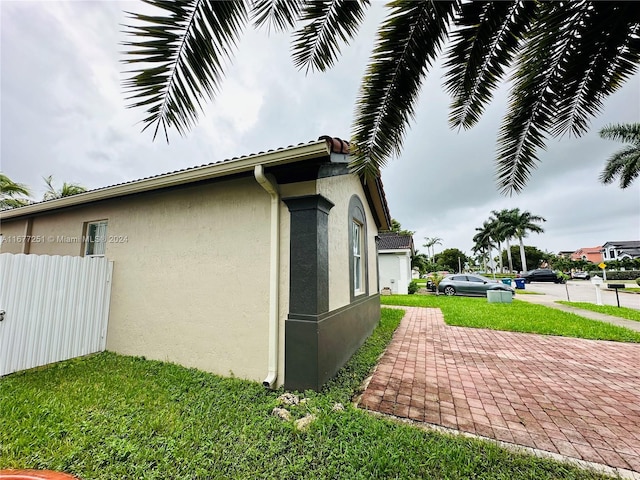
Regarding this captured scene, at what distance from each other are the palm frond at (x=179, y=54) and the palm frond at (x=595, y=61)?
2.32 metres

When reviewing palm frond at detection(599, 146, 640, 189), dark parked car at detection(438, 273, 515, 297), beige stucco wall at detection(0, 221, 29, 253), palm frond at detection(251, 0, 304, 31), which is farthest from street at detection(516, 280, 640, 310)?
beige stucco wall at detection(0, 221, 29, 253)

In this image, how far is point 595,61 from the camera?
1845 millimetres

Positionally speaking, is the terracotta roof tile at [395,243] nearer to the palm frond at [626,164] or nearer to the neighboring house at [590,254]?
the palm frond at [626,164]

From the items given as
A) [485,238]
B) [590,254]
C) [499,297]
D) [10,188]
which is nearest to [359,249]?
[499,297]

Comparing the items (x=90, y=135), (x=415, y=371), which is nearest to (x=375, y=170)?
(x=415, y=371)

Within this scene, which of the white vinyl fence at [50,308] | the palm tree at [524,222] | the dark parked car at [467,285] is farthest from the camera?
the palm tree at [524,222]

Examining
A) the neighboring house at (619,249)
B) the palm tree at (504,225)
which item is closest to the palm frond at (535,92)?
the palm tree at (504,225)

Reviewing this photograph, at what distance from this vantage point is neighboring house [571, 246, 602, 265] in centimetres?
6458

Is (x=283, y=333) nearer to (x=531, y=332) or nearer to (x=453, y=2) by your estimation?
(x=453, y=2)

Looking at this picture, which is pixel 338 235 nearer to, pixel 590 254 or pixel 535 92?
pixel 535 92

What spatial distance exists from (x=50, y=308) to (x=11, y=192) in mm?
14323

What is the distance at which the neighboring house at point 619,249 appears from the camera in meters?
51.2

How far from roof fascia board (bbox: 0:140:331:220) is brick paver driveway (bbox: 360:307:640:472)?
341cm

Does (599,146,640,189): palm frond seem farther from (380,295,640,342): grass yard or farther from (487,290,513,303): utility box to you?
(380,295,640,342): grass yard
